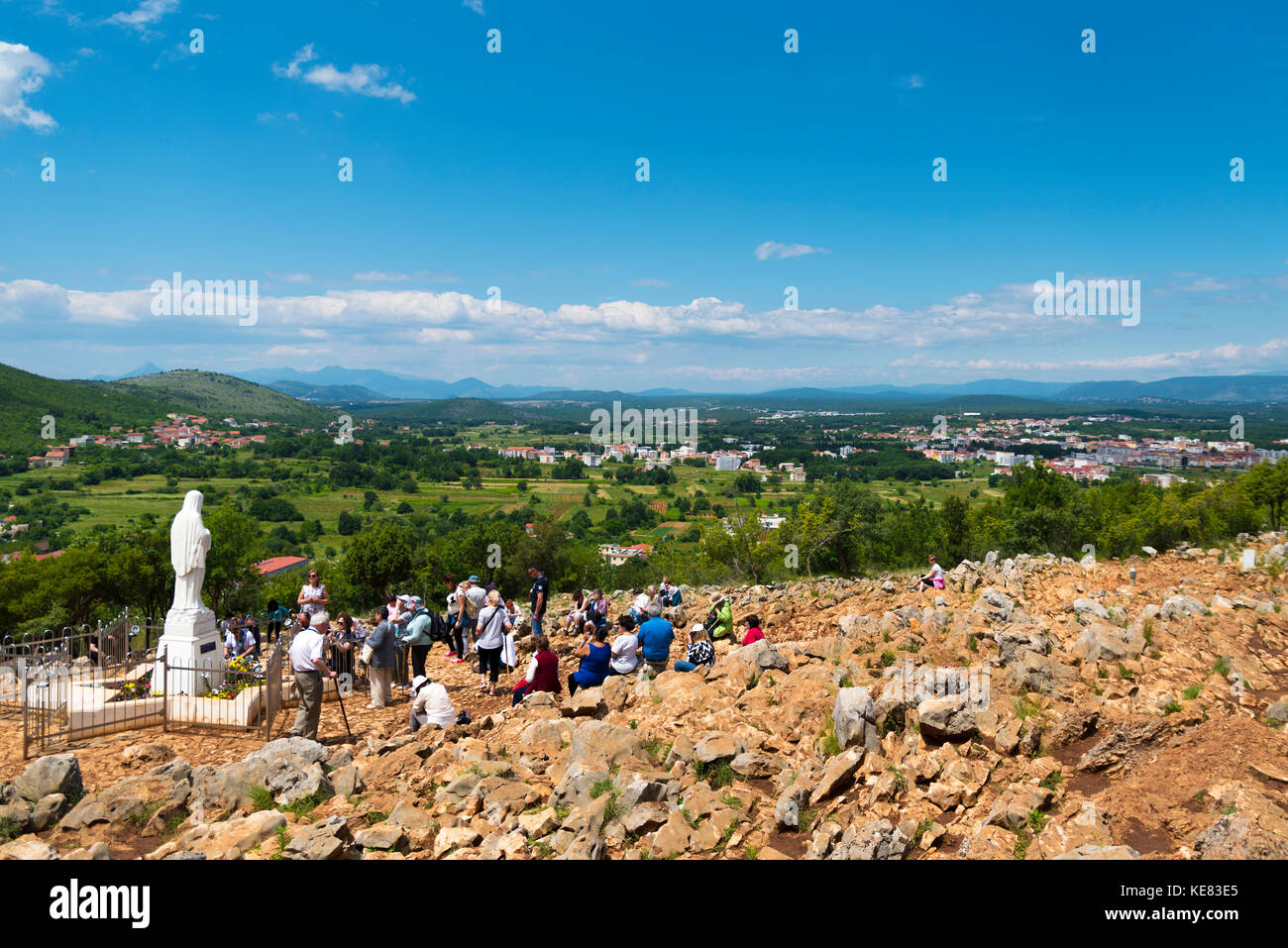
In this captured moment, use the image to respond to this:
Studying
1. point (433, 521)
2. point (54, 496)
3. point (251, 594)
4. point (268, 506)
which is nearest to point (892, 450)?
point (433, 521)

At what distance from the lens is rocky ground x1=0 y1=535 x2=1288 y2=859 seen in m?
5.05

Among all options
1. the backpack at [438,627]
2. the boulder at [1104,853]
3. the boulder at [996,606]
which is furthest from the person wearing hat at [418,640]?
the boulder at [1104,853]

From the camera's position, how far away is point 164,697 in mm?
9414

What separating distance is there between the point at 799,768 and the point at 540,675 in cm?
409

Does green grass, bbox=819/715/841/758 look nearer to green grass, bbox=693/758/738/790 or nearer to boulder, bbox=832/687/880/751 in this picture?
boulder, bbox=832/687/880/751

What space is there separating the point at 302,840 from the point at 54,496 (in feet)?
306

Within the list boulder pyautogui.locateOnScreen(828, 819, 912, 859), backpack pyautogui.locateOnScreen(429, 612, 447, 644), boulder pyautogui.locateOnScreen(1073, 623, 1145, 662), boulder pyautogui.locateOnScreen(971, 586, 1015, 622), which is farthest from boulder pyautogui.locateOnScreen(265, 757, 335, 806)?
boulder pyautogui.locateOnScreen(971, 586, 1015, 622)

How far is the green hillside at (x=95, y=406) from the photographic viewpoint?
315 ft

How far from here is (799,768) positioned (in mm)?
6586

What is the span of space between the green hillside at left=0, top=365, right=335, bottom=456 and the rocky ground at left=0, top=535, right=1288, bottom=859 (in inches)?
4319

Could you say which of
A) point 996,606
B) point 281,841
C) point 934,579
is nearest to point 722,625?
point 996,606

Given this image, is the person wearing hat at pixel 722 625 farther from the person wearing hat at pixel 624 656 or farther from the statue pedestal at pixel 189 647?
the statue pedestal at pixel 189 647

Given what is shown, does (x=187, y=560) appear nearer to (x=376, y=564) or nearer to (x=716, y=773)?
(x=716, y=773)
